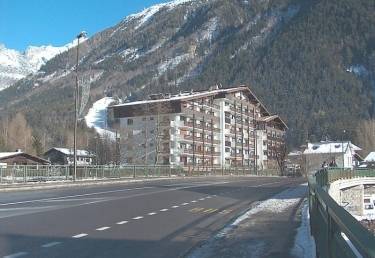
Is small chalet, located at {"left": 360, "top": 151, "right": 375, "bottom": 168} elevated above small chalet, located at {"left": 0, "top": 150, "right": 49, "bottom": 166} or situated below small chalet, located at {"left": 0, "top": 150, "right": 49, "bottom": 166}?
below

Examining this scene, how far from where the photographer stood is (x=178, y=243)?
12539 millimetres

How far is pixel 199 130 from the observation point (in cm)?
11900

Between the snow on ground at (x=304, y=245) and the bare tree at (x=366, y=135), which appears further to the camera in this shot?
the bare tree at (x=366, y=135)

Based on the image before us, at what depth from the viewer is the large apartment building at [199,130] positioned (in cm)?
10969

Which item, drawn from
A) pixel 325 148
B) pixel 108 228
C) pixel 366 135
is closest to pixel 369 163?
pixel 325 148

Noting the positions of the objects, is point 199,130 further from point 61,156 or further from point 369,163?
point 369,163

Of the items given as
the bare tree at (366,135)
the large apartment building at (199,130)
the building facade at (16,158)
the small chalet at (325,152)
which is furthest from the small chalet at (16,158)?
the bare tree at (366,135)

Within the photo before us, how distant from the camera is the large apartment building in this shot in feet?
360

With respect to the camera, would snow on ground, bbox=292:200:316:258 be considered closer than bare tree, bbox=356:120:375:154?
Yes

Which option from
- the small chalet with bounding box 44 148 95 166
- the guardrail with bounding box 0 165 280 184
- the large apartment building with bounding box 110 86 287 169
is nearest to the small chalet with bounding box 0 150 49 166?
the large apartment building with bounding box 110 86 287 169

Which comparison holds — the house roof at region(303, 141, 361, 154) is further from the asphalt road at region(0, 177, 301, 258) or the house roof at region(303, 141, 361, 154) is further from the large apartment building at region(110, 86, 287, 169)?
the asphalt road at region(0, 177, 301, 258)

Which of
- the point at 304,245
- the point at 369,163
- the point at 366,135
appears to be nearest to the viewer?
the point at 304,245

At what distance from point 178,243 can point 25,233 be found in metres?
3.36

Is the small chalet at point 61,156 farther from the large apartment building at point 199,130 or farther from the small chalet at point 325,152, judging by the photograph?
the small chalet at point 325,152
